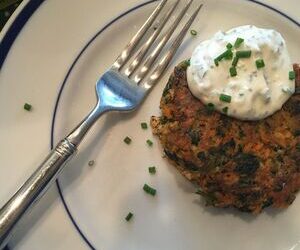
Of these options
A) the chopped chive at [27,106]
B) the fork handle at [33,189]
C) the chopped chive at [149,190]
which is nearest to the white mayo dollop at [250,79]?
the chopped chive at [149,190]

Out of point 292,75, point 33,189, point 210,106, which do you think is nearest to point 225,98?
point 210,106

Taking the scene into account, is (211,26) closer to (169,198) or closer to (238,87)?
(238,87)

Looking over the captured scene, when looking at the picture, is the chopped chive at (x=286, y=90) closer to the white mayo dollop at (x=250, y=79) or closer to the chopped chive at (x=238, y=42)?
the white mayo dollop at (x=250, y=79)

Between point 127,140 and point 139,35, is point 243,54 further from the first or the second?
point 127,140

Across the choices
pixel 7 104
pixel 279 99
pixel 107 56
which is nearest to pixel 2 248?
pixel 7 104

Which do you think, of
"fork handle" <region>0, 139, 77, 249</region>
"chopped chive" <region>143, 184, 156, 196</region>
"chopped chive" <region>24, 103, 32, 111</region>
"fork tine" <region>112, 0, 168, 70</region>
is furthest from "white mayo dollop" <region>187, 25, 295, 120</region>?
"chopped chive" <region>24, 103, 32, 111</region>

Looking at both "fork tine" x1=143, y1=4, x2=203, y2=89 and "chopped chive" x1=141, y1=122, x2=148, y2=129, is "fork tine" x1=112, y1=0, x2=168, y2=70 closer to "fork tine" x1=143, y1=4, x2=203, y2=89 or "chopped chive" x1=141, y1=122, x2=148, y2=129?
"fork tine" x1=143, y1=4, x2=203, y2=89

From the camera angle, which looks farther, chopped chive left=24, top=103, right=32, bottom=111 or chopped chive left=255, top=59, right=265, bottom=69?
chopped chive left=24, top=103, right=32, bottom=111
